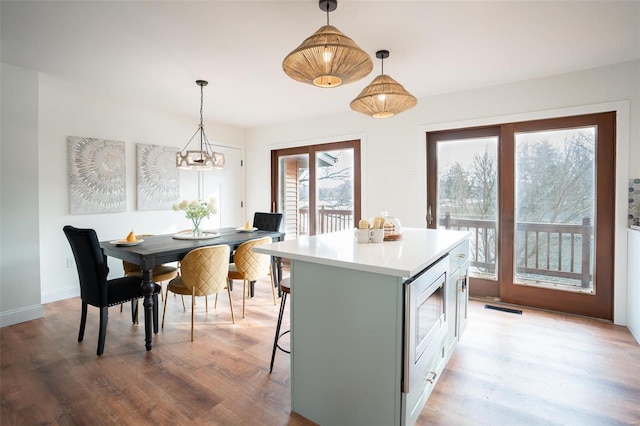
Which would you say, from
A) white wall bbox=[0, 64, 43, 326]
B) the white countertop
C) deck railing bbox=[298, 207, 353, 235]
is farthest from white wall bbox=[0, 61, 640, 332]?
the white countertop

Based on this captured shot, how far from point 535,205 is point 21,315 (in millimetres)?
5242

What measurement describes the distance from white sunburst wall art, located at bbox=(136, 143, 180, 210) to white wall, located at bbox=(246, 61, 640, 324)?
4.81 ft

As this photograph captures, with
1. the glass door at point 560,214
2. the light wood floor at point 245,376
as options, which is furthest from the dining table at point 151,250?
the glass door at point 560,214

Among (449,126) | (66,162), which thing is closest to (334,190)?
(449,126)

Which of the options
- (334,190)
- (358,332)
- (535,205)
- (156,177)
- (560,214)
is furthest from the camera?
(334,190)

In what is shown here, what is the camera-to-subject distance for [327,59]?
66.8 inches

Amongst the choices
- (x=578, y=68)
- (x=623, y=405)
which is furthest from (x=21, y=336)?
(x=578, y=68)

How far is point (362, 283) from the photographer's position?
1503 millimetres

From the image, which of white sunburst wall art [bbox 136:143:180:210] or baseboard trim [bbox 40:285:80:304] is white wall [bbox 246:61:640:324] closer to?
white sunburst wall art [bbox 136:143:180:210]

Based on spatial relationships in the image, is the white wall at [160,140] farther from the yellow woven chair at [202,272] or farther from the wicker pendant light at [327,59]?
the wicker pendant light at [327,59]

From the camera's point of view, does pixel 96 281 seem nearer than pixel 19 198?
Yes

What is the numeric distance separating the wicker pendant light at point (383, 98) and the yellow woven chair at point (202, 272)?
1.63 m

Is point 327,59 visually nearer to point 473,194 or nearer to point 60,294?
point 473,194

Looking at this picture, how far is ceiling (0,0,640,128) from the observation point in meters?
2.12
